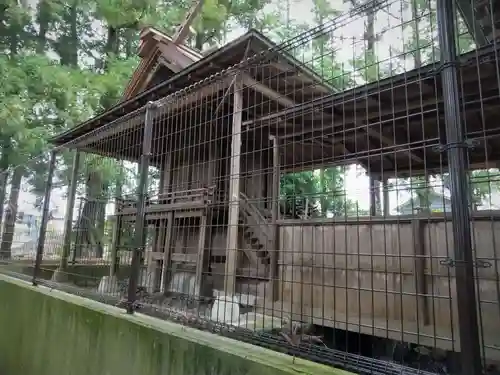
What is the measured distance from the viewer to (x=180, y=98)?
3162 mm

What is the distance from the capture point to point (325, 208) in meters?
5.46

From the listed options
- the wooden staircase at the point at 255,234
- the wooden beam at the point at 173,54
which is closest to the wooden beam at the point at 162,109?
the wooden staircase at the point at 255,234

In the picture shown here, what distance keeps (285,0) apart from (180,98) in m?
16.2

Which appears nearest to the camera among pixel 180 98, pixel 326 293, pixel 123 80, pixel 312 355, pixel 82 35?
pixel 312 355

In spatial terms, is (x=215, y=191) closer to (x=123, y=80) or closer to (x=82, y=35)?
(x=123, y=80)

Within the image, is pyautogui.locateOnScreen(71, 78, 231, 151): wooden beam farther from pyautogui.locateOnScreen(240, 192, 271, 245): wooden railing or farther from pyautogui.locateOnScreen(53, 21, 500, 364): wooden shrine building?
pyautogui.locateOnScreen(240, 192, 271, 245): wooden railing

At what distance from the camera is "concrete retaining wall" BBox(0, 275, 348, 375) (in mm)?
1886

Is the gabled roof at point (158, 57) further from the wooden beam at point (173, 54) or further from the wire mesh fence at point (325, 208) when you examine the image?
the wire mesh fence at point (325, 208)

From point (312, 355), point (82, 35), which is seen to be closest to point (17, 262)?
point (312, 355)

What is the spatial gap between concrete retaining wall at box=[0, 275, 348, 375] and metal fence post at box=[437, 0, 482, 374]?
22.3 inches

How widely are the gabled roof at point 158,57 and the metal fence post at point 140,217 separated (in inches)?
187

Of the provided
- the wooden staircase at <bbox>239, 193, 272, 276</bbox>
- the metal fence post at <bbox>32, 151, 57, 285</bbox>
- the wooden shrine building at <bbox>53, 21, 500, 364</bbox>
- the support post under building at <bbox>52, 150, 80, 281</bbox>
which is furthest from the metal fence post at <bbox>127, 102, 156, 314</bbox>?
the support post under building at <bbox>52, 150, 80, 281</bbox>

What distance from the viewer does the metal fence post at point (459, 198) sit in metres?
1.32

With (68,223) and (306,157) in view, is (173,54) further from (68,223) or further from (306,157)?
(68,223)
